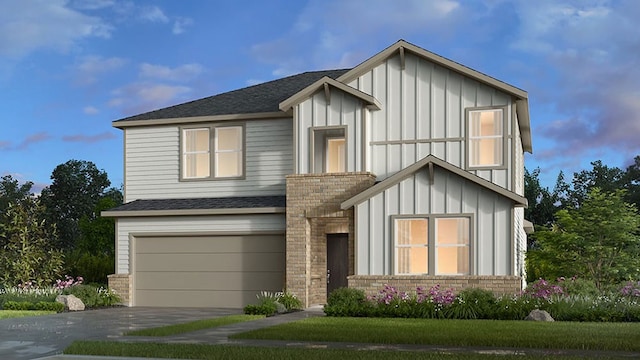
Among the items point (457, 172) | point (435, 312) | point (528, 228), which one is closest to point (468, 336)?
point (435, 312)

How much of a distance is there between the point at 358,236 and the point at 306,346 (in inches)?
345

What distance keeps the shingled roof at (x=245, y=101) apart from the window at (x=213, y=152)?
0.62m

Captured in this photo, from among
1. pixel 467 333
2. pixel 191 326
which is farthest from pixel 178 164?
pixel 467 333

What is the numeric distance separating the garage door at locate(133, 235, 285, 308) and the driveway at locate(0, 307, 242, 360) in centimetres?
110

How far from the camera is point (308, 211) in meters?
22.5

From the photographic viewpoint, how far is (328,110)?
2266cm

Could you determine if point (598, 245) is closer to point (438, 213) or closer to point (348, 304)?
point (438, 213)

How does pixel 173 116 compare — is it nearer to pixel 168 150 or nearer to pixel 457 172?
pixel 168 150

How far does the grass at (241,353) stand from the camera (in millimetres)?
11164

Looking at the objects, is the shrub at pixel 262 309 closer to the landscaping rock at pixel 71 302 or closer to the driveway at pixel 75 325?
the driveway at pixel 75 325

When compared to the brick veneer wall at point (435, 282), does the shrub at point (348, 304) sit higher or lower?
lower

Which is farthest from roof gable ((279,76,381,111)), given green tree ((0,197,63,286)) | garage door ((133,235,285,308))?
green tree ((0,197,63,286))

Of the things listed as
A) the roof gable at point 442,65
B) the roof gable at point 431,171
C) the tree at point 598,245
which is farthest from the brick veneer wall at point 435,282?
the roof gable at point 442,65

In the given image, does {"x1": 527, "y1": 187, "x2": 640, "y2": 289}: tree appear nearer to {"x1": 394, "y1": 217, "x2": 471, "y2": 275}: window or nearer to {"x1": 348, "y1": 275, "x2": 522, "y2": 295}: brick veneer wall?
A: {"x1": 348, "y1": 275, "x2": 522, "y2": 295}: brick veneer wall
